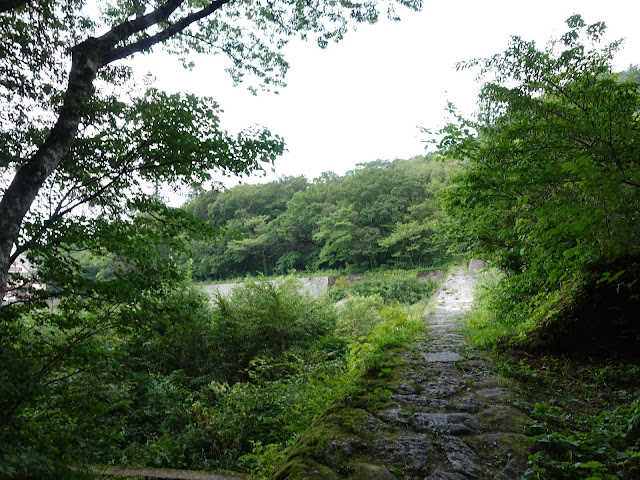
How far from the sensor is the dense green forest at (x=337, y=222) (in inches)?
965

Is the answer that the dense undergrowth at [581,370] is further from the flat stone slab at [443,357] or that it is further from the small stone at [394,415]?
the small stone at [394,415]

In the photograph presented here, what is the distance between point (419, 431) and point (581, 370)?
196 centimetres

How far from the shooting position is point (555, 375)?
9.80ft

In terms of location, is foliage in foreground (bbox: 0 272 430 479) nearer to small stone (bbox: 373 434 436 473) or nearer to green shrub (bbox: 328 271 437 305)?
small stone (bbox: 373 434 436 473)

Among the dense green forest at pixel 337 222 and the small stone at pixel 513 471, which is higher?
the dense green forest at pixel 337 222

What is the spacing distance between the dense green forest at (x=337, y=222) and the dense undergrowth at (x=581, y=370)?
18607 mm

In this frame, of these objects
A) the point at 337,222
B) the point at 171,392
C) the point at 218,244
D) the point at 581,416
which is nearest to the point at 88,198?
the point at 218,244

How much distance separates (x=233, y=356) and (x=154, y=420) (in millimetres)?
2327

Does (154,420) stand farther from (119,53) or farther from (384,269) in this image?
(384,269)

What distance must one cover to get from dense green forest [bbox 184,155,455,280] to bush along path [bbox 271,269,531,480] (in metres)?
19.6

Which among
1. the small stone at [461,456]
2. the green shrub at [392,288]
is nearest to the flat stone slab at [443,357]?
the small stone at [461,456]

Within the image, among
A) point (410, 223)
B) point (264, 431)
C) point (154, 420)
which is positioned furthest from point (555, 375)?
point (410, 223)

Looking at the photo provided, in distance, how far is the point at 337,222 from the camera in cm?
2553

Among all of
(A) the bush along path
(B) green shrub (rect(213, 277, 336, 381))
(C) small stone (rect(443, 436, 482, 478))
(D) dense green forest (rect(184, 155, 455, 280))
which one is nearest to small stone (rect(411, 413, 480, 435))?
(A) the bush along path
